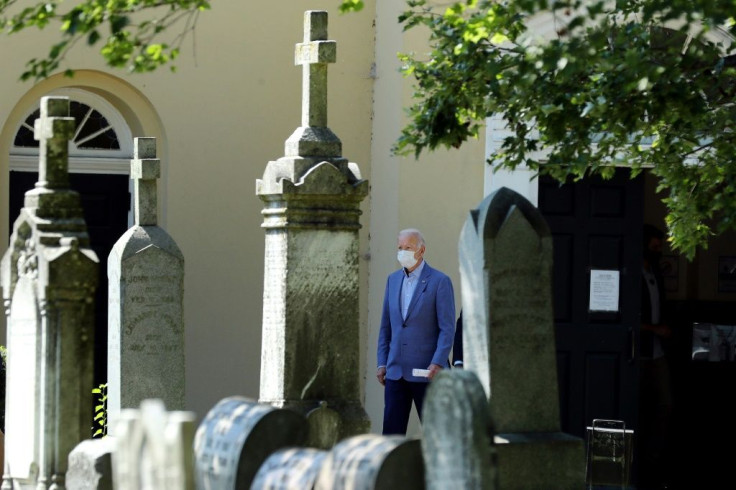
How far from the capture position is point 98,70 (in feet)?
47.9

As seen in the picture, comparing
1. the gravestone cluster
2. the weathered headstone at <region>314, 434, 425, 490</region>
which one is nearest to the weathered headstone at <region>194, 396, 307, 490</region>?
the gravestone cluster

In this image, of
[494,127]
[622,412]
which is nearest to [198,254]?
[494,127]

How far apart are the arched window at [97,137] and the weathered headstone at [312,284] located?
4.32 metres

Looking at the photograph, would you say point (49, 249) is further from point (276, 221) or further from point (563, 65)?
point (563, 65)

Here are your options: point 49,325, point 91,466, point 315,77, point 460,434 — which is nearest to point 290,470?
point 460,434

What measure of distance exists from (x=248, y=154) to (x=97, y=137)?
126cm

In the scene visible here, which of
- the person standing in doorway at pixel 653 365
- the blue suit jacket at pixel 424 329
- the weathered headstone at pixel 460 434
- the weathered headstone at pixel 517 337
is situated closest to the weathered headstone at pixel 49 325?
the weathered headstone at pixel 517 337

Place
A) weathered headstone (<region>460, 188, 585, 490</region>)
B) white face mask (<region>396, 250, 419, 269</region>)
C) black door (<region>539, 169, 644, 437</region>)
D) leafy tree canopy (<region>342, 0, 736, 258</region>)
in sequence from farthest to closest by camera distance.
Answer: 1. black door (<region>539, 169, 644, 437</region>)
2. white face mask (<region>396, 250, 419, 269</region>)
3. leafy tree canopy (<region>342, 0, 736, 258</region>)
4. weathered headstone (<region>460, 188, 585, 490</region>)

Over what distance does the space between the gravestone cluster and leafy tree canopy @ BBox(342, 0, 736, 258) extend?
2.62 feet

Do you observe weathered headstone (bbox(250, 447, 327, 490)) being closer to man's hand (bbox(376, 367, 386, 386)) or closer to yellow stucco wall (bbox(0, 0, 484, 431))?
man's hand (bbox(376, 367, 386, 386))

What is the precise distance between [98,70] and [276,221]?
427cm

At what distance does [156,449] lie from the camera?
297 inches

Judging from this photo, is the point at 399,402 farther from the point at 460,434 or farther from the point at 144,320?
the point at 460,434

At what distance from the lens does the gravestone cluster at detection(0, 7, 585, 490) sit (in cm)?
738
